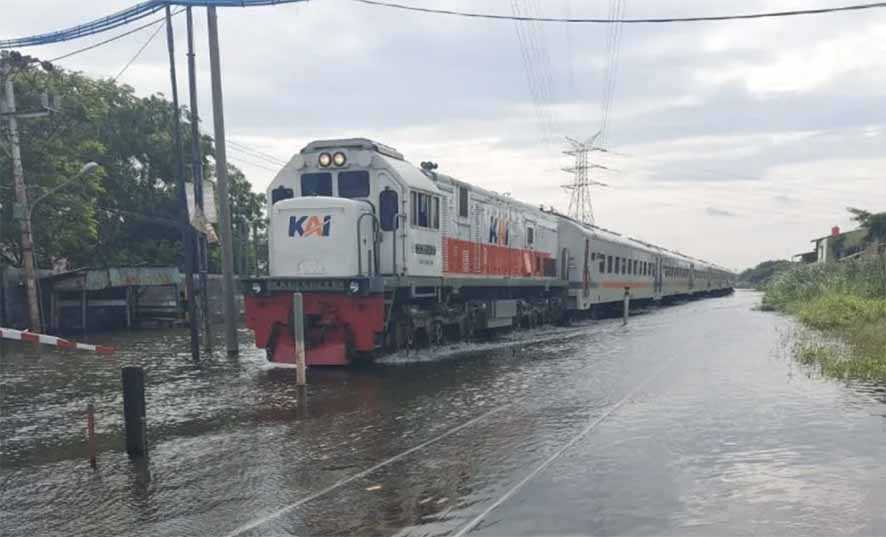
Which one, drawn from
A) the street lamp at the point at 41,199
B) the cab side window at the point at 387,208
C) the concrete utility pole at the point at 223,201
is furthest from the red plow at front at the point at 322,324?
the street lamp at the point at 41,199

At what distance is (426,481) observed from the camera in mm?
6262

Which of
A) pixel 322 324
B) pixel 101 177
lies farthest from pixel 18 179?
pixel 322 324

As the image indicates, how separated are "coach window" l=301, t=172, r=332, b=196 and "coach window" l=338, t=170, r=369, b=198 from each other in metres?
0.24

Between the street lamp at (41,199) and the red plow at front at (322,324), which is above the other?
the street lamp at (41,199)

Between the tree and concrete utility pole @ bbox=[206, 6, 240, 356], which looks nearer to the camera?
concrete utility pole @ bbox=[206, 6, 240, 356]

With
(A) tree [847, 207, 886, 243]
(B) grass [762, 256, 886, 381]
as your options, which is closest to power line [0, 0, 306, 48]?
(B) grass [762, 256, 886, 381]

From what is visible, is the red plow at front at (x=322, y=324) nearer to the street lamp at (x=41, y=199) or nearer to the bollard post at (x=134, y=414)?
the bollard post at (x=134, y=414)

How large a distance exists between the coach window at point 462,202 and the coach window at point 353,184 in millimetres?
3678

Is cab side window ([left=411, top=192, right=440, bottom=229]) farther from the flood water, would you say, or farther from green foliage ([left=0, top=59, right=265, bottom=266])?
green foliage ([left=0, top=59, right=265, bottom=266])

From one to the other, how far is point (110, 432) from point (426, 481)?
438 centimetres

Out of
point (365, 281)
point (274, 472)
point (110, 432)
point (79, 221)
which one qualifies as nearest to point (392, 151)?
point (365, 281)

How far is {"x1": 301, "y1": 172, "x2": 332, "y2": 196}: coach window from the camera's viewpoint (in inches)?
574

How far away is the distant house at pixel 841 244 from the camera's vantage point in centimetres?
4781

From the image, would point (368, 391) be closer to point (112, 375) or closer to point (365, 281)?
point (365, 281)
